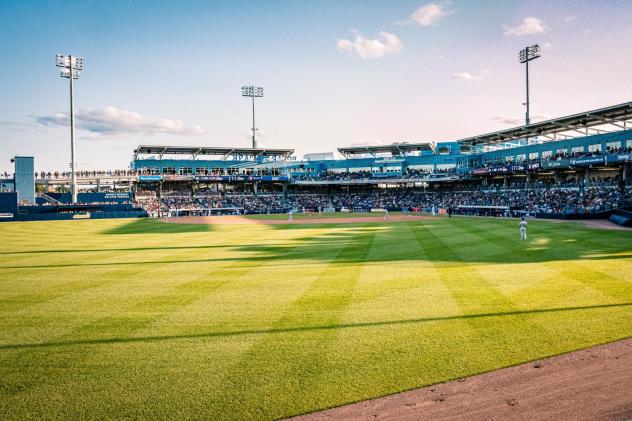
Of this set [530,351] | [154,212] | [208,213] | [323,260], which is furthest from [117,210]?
[530,351]

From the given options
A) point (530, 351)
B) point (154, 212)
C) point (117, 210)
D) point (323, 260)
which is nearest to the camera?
point (530, 351)

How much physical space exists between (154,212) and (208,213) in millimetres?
8449

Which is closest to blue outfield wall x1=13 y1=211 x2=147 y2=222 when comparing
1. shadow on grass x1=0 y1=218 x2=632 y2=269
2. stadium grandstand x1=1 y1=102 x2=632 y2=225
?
stadium grandstand x1=1 y1=102 x2=632 y2=225

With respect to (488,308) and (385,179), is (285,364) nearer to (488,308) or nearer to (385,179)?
(488,308)

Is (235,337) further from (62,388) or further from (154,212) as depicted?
(154,212)

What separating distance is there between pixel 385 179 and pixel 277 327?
6874 cm

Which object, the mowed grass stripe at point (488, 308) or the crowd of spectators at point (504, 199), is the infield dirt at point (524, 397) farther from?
the crowd of spectators at point (504, 199)

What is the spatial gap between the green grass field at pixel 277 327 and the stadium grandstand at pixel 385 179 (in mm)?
31050

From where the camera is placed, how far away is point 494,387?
18.0 ft

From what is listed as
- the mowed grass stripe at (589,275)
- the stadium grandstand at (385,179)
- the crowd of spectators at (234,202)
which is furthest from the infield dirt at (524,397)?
the crowd of spectators at (234,202)

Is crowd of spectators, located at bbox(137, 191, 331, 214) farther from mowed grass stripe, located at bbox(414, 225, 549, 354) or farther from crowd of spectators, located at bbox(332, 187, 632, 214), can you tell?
mowed grass stripe, located at bbox(414, 225, 549, 354)

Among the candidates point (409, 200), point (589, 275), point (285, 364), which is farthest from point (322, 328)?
point (409, 200)

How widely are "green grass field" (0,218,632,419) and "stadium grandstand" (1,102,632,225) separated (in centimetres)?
3105

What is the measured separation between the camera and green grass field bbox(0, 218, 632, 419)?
540 centimetres
